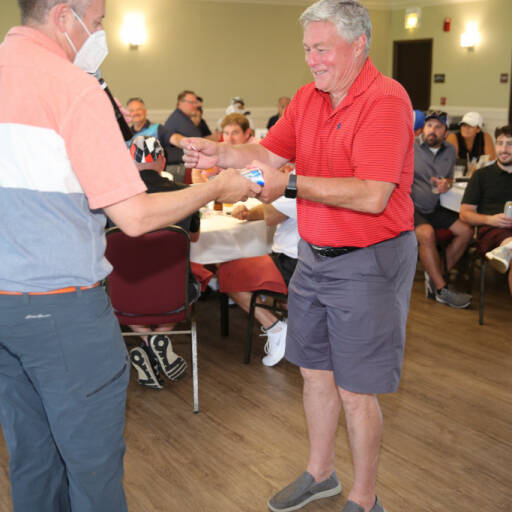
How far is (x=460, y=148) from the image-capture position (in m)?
7.08

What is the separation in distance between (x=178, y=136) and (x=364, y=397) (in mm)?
4954

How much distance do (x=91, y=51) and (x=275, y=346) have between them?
233cm

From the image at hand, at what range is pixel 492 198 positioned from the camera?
4.26 meters

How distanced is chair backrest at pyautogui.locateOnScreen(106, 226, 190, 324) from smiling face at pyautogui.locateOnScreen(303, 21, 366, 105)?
117 cm

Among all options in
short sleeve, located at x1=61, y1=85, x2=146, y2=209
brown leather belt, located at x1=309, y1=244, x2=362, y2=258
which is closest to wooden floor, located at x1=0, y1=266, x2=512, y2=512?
brown leather belt, located at x1=309, y1=244, x2=362, y2=258

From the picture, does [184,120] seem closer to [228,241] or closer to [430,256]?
[430,256]

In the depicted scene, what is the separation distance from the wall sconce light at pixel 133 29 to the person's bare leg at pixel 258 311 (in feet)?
20.8

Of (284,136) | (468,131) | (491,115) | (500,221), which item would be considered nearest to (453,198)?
(500,221)

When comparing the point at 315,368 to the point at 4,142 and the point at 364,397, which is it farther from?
the point at 4,142

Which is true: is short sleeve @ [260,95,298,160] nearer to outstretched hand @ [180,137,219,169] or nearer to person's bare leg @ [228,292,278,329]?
outstretched hand @ [180,137,219,169]

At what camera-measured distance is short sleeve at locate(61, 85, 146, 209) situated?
48.1 inches

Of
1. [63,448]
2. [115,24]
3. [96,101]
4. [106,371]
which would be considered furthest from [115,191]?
[115,24]

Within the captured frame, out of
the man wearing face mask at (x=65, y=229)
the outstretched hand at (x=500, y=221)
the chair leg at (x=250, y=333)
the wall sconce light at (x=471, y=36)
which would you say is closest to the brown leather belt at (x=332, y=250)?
the man wearing face mask at (x=65, y=229)

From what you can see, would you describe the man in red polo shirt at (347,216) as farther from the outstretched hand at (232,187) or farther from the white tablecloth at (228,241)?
the white tablecloth at (228,241)
